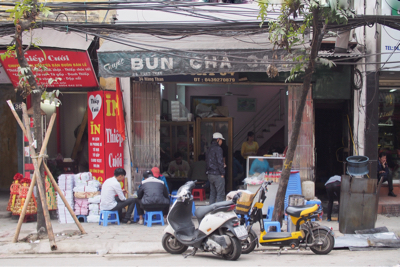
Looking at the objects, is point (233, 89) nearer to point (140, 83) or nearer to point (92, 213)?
point (140, 83)

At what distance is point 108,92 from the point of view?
9.09 meters

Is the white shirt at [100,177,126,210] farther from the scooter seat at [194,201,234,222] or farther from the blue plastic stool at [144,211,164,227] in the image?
the scooter seat at [194,201,234,222]

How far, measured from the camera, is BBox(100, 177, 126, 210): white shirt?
8.12 m

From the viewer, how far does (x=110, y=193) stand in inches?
320

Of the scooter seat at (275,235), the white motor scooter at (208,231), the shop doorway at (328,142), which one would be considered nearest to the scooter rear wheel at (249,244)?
the scooter seat at (275,235)

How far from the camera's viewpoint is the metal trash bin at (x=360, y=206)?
24.3ft

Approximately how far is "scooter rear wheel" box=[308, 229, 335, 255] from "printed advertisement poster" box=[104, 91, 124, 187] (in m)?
5.00

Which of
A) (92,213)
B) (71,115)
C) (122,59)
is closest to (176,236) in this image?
(92,213)

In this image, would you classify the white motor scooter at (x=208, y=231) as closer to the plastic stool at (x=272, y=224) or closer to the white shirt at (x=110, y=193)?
the plastic stool at (x=272, y=224)

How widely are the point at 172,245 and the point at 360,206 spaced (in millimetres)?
3852

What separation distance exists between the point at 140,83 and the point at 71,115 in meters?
4.18

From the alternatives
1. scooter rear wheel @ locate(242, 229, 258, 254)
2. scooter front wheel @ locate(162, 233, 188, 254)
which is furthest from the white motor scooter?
scooter rear wheel @ locate(242, 229, 258, 254)

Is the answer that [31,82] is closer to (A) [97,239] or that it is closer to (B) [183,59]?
(B) [183,59]

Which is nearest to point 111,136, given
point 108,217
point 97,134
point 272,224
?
point 97,134
